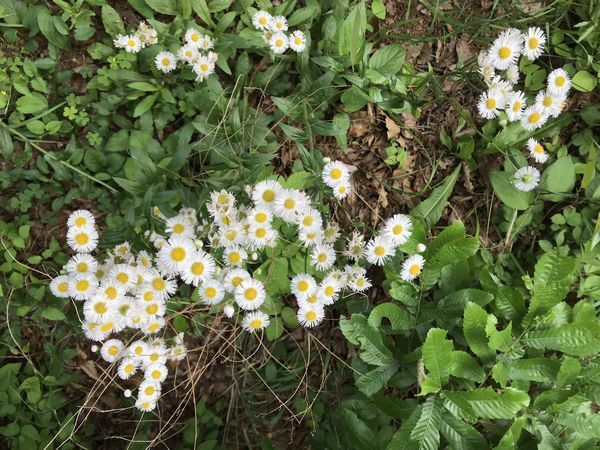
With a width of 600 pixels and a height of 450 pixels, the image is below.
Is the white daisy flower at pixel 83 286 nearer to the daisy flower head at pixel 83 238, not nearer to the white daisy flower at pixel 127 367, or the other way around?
the daisy flower head at pixel 83 238

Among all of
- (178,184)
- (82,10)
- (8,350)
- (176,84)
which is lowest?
(8,350)

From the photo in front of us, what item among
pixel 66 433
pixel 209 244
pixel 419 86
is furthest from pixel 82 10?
pixel 66 433

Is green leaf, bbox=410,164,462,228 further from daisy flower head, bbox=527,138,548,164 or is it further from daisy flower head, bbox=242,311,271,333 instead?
daisy flower head, bbox=242,311,271,333

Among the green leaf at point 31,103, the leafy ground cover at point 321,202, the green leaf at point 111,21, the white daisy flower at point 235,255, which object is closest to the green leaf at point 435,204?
the leafy ground cover at point 321,202

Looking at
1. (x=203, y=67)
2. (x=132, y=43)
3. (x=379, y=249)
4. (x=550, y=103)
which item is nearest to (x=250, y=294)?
(x=379, y=249)

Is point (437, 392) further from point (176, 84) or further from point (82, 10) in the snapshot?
point (82, 10)

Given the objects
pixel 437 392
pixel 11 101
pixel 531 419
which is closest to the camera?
pixel 437 392

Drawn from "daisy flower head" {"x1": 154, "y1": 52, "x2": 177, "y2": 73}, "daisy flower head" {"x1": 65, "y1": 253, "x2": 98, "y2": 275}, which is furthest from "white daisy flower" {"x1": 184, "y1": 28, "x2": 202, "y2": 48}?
"daisy flower head" {"x1": 65, "y1": 253, "x2": 98, "y2": 275}
